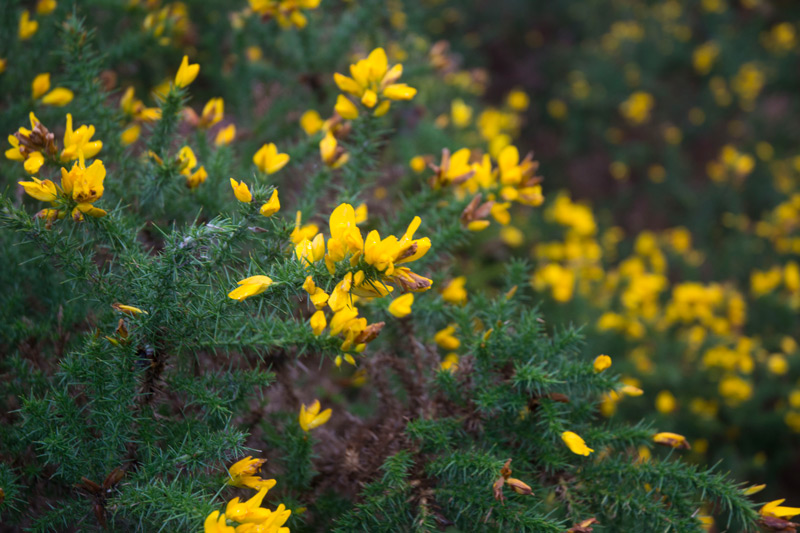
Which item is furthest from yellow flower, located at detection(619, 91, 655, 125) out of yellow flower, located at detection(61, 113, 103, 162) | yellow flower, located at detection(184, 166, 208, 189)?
yellow flower, located at detection(61, 113, 103, 162)

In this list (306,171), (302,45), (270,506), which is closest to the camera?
(270,506)

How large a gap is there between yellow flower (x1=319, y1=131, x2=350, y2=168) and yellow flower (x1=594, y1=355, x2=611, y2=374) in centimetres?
93

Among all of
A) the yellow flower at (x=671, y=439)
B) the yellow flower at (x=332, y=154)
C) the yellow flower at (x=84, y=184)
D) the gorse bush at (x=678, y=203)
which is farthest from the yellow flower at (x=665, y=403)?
the yellow flower at (x=84, y=184)

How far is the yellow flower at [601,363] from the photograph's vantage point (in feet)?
4.55

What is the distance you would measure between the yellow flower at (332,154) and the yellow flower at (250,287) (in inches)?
28.0

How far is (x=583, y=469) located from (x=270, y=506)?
79 cm

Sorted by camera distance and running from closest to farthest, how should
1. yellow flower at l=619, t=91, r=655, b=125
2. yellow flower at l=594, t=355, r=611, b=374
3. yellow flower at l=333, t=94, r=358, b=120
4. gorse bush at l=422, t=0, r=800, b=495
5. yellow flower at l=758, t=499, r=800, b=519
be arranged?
1. yellow flower at l=758, t=499, r=800, b=519
2. yellow flower at l=594, t=355, r=611, b=374
3. yellow flower at l=333, t=94, r=358, b=120
4. gorse bush at l=422, t=0, r=800, b=495
5. yellow flower at l=619, t=91, r=655, b=125

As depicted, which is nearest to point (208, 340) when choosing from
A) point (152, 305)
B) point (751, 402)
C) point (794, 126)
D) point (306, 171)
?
point (152, 305)

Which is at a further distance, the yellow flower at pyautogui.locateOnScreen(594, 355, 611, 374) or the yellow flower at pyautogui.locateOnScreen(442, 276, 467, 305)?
the yellow flower at pyautogui.locateOnScreen(442, 276, 467, 305)

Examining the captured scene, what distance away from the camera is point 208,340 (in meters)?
1.27

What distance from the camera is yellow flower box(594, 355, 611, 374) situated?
1.39 m

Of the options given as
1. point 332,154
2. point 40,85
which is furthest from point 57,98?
point 332,154

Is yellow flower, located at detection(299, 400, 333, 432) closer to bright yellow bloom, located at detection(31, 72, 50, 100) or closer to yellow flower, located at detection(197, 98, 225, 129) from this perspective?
yellow flower, located at detection(197, 98, 225, 129)

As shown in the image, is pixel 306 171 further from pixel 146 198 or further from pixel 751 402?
pixel 751 402
